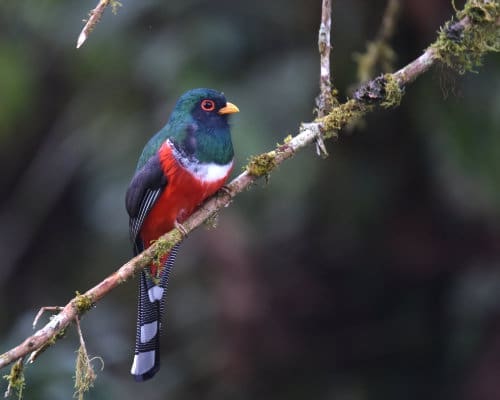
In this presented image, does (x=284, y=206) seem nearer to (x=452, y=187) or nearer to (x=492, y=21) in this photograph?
(x=452, y=187)

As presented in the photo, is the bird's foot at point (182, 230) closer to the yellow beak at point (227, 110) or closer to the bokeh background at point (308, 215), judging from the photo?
the yellow beak at point (227, 110)

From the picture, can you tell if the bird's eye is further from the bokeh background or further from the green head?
the bokeh background

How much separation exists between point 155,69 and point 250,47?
1.94ft

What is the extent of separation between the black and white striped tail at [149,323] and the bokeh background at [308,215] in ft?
2.82

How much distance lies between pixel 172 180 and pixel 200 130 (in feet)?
1.01

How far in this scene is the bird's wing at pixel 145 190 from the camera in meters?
4.50

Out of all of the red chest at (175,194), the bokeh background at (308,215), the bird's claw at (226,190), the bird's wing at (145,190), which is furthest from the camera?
the bokeh background at (308,215)

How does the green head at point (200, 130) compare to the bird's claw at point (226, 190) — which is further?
the green head at point (200, 130)

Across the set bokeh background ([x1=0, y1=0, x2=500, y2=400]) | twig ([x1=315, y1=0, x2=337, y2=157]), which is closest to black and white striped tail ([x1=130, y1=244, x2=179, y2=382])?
bokeh background ([x1=0, y1=0, x2=500, y2=400])

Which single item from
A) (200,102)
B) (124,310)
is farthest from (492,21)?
(124,310)

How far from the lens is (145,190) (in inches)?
179

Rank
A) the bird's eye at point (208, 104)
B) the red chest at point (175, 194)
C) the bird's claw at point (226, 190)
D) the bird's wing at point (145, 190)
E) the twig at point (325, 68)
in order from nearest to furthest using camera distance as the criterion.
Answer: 1. the twig at point (325, 68)
2. the bird's claw at point (226, 190)
3. the red chest at point (175, 194)
4. the bird's wing at point (145, 190)
5. the bird's eye at point (208, 104)

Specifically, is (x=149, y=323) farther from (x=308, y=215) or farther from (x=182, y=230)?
(x=308, y=215)

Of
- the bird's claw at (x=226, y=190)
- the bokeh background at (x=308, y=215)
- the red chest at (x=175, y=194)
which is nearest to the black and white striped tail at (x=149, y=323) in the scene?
the red chest at (x=175, y=194)
